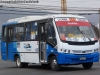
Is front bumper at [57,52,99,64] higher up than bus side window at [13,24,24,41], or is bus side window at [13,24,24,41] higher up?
bus side window at [13,24,24,41]

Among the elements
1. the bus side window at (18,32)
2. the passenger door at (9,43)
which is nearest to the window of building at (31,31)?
the bus side window at (18,32)

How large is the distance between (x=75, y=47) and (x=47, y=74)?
6.27ft

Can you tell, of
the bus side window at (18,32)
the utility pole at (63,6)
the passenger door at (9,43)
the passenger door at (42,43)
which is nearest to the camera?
the passenger door at (42,43)

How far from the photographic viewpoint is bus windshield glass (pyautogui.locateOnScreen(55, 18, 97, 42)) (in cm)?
1784

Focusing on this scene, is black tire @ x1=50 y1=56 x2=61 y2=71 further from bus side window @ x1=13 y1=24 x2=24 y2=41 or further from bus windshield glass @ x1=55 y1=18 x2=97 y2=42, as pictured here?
bus side window @ x1=13 y1=24 x2=24 y2=41

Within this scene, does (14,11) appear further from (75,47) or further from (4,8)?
(75,47)

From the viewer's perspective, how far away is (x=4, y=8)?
6334cm

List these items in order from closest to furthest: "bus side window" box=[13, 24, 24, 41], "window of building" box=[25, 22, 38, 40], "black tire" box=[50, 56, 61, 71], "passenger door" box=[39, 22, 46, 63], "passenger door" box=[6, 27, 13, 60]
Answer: "black tire" box=[50, 56, 61, 71]
"passenger door" box=[39, 22, 46, 63]
"window of building" box=[25, 22, 38, 40]
"bus side window" box=[13, 24, 24, 41]
"passenger door" box=[6, 27, 13, 60]

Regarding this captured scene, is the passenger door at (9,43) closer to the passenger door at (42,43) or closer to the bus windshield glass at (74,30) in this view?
the passenger door at (42,43)

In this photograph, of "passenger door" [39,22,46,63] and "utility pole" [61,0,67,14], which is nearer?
"passenger door" [39,22,46,63]

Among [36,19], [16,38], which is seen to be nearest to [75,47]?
[36,19]

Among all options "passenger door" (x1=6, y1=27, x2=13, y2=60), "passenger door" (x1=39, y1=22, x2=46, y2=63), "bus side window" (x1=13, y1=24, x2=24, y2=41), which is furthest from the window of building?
"passenger door" (x1=6, y1=27, x2=13, y2=60)

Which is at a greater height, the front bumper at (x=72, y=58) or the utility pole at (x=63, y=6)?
the utility pole at (x=63, y=6)

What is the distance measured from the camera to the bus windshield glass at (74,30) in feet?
58.5
